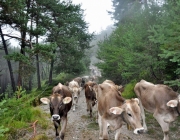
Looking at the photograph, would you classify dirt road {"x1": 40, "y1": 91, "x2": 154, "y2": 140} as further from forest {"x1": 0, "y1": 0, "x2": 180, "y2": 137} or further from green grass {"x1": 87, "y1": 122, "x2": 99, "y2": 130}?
forest {"x1": 0, "y1": 0, "x2": 180, "y2": 137}

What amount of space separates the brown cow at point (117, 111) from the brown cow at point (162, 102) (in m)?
1.47

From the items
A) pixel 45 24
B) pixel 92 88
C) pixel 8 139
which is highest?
pixel 45 24

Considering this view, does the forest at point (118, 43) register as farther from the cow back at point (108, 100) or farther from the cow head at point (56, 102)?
the cow back at point (108, 100)

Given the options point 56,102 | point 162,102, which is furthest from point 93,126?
point 162,102

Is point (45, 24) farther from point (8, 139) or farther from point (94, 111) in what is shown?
point (8, 139)

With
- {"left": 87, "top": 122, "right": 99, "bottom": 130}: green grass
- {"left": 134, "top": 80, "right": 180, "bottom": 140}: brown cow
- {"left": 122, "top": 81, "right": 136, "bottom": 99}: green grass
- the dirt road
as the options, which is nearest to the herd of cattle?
{"left": 134, "top": 80, "right": 180, "bottom": 140}: brown cow

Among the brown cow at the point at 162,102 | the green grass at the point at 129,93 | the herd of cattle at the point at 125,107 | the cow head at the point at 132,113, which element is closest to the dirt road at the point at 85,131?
the herd of cattle at the point at 125,107

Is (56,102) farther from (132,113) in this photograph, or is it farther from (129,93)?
(129,93)

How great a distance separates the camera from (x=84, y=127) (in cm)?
802

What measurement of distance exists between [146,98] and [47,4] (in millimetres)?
13927

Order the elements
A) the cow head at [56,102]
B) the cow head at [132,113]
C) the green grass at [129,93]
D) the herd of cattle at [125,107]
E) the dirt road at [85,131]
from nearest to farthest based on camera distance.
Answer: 1. the cow head at [132,113]
2. the herd of cattle at [125,107]
3. the cow head at [56,102]
4. the dirt road at [85,131]
5. the green grass at [129,93]

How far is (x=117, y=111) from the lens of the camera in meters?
4.49

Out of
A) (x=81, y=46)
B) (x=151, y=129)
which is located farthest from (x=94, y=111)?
(x=81, y=46)

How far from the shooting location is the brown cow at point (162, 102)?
19.2 feet
